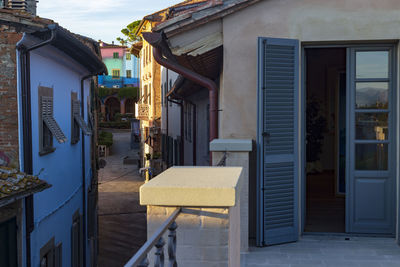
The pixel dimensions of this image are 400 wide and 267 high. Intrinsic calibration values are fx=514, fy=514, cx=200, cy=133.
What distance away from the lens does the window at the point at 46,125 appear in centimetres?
913

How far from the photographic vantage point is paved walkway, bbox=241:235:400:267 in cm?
574

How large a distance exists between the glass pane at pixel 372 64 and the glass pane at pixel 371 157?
0.91 meters

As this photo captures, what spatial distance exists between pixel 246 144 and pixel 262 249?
130 centimetres

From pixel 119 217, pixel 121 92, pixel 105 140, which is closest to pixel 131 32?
pixel 121 92

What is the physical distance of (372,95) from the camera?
6570 mm

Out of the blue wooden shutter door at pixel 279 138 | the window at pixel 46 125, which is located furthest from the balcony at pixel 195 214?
the window at pixel 46 125

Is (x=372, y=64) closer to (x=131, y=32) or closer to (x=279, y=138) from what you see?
(x=279, y=138)

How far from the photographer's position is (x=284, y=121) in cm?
639

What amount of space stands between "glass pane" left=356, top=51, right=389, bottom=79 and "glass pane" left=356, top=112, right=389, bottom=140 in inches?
19.6

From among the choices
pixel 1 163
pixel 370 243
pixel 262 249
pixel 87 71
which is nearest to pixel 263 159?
pixel 262 249

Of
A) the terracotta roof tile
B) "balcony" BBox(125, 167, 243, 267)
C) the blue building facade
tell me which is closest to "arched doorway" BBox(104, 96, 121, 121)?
the blue building facade

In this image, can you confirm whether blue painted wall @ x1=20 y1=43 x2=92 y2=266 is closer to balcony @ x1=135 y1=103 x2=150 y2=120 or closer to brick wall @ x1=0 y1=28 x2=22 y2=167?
brick wall @ x1=0 y1=28 x2=22 y2=167

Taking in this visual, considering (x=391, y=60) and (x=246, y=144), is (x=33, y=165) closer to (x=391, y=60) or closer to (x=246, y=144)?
(x=246, y=144)

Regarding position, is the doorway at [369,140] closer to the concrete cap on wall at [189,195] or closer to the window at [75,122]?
the concrete cap on wall at [189,195]
